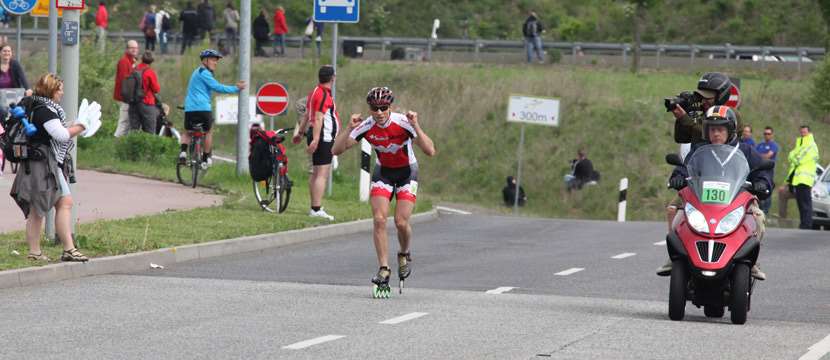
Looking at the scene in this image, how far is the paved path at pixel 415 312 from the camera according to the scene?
430 inches

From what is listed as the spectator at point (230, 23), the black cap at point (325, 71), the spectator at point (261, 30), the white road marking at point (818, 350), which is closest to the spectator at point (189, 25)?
the spectator at point (230, 23)

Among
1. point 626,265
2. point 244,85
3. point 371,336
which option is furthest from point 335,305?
point 244,85

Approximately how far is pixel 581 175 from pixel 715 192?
29.6m

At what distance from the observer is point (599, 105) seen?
47.7 metres

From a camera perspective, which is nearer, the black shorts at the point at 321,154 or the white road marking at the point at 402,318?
the white road marking at the point at 402,318

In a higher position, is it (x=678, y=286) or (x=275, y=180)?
(x=678, y=286)

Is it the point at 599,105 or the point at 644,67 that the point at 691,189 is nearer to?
the point at 599,105

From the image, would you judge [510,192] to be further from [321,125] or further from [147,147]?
[321,125]

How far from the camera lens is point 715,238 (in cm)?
1262

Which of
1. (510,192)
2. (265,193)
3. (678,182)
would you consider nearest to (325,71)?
(265,193)

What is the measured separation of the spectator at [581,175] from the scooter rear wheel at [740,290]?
2951 cm

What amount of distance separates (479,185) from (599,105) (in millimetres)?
5034

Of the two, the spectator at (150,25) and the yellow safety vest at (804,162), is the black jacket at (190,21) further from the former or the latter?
the yellow safety vest at (804,162)

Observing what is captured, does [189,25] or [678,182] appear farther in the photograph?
[189,25]
